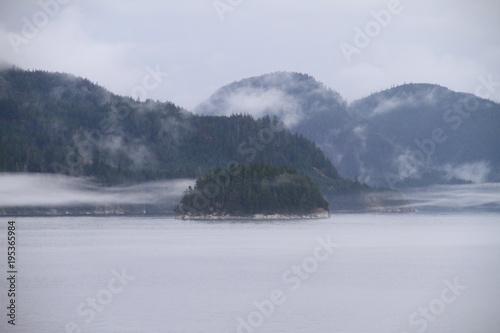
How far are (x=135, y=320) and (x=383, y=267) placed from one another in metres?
27.5

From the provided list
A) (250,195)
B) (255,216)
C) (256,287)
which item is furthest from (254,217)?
(256,287)

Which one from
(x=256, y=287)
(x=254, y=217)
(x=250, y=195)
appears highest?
(x=250, y=195)

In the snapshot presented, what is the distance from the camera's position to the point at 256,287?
52.8 m

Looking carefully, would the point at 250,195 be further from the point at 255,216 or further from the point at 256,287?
the point at 256,287

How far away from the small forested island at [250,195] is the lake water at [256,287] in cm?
6299

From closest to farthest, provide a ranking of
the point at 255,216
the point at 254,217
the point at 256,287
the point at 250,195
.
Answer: the point at 256,287
the point at 250,195
the point at 255,216
the point at 254,217

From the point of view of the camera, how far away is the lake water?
40.9m

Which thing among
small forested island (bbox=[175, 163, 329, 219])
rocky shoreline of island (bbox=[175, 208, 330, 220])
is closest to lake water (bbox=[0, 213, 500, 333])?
small forested island (bbox=[175, 163, 329, 219])

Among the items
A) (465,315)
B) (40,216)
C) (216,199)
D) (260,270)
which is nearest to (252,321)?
(465,315)

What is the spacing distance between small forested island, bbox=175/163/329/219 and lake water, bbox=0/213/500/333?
207 feet

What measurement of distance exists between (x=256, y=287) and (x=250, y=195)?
100024mm

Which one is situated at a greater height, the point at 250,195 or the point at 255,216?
the point at 250,195

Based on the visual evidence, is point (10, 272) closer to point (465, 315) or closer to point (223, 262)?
point (223, 262)

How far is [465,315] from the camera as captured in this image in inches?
1683
